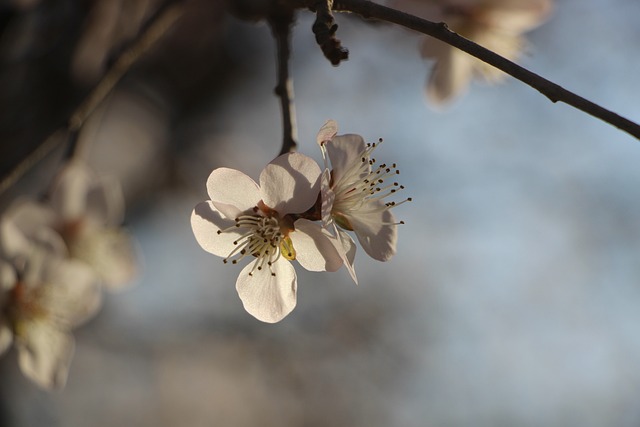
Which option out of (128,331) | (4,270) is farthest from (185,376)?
(4,270)

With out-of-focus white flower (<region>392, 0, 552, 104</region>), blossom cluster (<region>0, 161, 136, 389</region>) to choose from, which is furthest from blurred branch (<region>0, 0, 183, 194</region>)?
out-of-focus white flower (<region>392, 0, 552, 104</region>)

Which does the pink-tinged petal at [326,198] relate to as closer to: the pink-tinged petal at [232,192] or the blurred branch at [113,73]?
the pink-tinged petal at [232,192]

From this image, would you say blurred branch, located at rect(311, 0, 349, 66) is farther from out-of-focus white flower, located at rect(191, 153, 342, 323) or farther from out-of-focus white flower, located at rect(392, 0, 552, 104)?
out-of-focus white flower, located at rect(392, 0, 552, 104)

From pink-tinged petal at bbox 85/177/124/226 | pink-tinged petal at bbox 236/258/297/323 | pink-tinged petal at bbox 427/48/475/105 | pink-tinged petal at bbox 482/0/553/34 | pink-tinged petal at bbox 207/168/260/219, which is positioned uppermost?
pink-tinged petal at bbox 482/0/553/34

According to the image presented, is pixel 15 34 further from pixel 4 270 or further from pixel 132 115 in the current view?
pixel 132 115

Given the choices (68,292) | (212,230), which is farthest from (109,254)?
(212,230)
